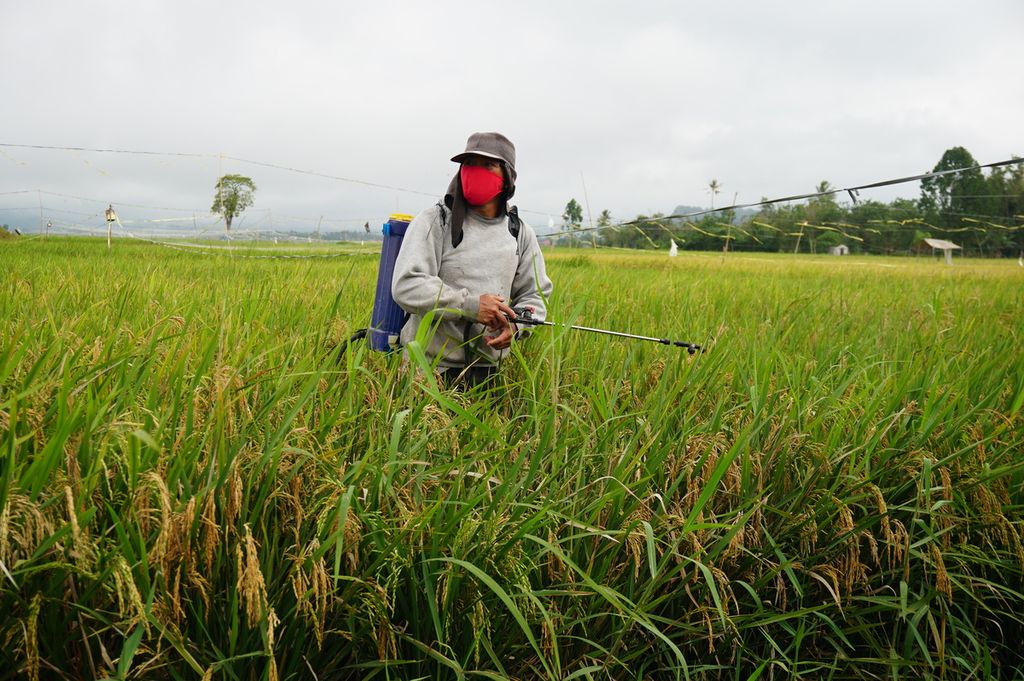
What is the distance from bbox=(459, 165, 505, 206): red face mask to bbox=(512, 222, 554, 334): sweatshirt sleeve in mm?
315

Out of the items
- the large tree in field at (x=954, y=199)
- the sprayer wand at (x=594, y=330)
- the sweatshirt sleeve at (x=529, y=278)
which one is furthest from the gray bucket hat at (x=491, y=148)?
the large tree in field at (x=954, y=199)

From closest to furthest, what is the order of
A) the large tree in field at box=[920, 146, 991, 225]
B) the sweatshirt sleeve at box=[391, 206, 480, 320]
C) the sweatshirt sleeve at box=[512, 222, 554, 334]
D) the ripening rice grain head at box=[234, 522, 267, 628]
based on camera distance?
1. the ripening rice grain head at box=[234, 522, 267, 628]
2. the sweatshirt sleeve at box=[391, 206, 480, 320]
3. the sweatshirt sleeve at box=[512, 222, 554, 334]
4. the large tree in field at box=[920, 146, 991, 225]

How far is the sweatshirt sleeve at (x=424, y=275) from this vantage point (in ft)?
7.90

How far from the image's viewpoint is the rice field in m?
1.14

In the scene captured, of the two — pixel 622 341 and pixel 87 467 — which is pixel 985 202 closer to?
pixel 622 341

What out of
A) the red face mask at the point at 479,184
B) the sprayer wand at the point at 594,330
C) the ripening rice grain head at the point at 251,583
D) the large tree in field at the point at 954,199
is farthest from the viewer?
the large tree in field at the point at 954,199

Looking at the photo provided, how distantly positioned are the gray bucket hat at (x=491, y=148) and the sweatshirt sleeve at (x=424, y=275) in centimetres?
30

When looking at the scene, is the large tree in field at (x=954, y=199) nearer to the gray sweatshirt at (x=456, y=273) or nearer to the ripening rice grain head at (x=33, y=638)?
the gray sweatshirt at (x=456, y=273)

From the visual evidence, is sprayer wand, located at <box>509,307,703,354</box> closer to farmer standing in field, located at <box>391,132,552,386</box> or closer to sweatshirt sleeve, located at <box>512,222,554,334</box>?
farmer standing in field, located at <box>391,132,552,386</box>

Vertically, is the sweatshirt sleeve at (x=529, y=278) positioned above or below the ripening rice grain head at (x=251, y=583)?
above

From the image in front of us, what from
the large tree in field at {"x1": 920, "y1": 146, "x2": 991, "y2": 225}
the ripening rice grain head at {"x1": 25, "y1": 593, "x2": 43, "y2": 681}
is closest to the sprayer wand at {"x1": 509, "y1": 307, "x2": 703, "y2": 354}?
the ripening rice grain head at {"x1": 25, "y1": 593, "x2": 43, "y2": 681}

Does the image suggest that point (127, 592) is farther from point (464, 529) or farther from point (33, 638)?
point (464, 529)

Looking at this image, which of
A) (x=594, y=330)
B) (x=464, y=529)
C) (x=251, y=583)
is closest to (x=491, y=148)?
(x=594, y=330)

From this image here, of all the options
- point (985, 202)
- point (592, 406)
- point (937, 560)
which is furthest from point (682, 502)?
point (985, 202)
